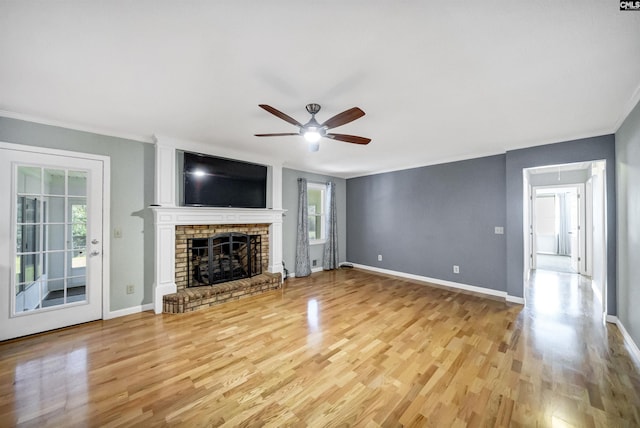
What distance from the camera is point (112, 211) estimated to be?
10.6 ft

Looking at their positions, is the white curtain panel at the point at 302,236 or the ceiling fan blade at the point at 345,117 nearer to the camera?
the ceiling fan blade at the point at 345,117

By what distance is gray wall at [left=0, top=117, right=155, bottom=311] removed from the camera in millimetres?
3160

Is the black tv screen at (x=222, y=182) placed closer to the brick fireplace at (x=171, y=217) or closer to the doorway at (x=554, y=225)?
the brick fireplace at (x=171, y=217)

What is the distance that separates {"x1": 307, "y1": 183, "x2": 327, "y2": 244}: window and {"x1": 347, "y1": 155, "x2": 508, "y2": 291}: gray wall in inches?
35.0

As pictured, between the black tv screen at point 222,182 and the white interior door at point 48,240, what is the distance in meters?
1.05

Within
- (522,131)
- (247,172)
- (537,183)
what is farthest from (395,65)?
(537,183)

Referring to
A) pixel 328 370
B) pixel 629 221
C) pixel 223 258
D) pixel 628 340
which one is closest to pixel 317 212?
pixel 223 258

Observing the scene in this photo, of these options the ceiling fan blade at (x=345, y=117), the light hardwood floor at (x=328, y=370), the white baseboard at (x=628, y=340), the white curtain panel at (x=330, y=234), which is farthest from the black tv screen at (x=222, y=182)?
the white baseboard at (x=628, y=340)

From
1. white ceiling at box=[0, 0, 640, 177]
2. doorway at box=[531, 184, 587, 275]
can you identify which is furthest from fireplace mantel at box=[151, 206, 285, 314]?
doorway at box=[531, 184, 587, 275]

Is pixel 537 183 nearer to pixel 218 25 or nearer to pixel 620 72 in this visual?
pixel 620 72

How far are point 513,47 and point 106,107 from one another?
358 cm

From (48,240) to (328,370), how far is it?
11.6 feet

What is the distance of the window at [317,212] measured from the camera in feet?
19.6

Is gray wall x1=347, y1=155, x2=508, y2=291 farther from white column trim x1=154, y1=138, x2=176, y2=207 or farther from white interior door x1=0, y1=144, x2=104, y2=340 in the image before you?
white interior door x1=0, y1=144, x2=104, y2=340
